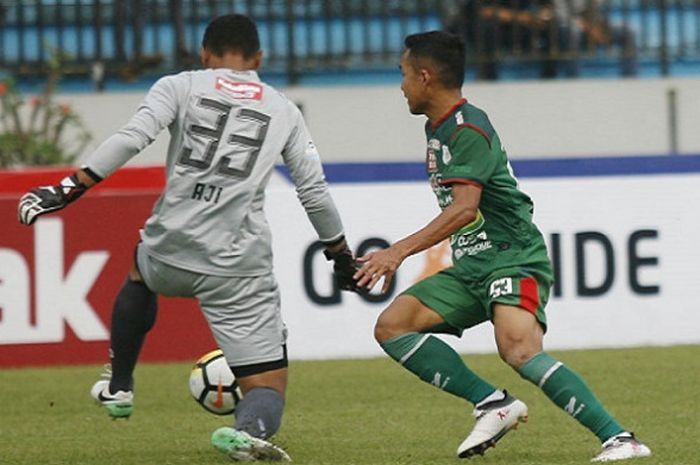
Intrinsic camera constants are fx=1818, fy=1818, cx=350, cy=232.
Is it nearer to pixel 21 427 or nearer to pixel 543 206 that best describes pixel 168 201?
pixel 21 427

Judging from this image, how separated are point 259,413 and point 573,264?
5527mm

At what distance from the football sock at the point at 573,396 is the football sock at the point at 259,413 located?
1.01 meters

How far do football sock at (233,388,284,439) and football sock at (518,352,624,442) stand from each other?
3.32ft

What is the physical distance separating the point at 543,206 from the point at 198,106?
18.5 ft

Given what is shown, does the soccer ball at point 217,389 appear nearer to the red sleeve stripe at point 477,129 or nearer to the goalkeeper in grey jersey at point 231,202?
the goalkeeper in grey jersey at point 231,202

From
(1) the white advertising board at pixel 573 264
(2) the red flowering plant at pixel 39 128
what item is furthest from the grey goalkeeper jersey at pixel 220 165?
(2) the red flowering plant at pixel 39 128

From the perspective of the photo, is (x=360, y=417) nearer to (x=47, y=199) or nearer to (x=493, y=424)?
(x=493, y=424)

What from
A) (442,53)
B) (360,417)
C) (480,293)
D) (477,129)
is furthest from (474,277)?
(360,417)

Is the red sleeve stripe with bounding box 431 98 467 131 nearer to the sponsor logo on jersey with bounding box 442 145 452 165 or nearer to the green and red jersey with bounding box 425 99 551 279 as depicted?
the green and red jersey with bounding box 425 99 551 279

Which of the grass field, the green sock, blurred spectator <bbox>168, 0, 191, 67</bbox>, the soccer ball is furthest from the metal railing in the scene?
the green sock

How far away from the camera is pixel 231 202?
23.3 ft

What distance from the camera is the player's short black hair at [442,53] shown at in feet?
24.1

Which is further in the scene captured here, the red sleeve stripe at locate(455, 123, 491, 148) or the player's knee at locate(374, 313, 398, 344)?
the player's knee at locate(374, 313, 398, 344)

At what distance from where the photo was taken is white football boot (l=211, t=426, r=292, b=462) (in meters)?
6.91
